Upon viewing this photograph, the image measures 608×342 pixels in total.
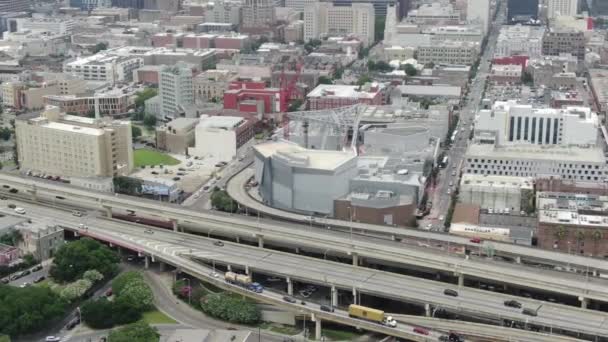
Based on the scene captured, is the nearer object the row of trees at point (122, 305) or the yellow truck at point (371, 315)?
the yellow truck at point (371, 315)

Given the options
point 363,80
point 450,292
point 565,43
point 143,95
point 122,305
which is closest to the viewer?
point 122,305

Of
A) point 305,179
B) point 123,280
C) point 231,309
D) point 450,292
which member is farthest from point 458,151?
point 123,280

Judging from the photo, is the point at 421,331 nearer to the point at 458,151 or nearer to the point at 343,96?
the point at 458,151

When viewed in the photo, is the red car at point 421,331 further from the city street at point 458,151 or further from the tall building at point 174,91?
the tall building at point 174,91

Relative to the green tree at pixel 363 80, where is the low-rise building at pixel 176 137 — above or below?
below

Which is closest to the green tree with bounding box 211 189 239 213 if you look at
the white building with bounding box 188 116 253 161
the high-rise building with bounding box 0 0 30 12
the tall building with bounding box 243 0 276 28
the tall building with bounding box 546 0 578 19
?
the white building with bounding box 188 116 253 161

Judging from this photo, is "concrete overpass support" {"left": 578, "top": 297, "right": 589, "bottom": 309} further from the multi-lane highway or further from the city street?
the city street

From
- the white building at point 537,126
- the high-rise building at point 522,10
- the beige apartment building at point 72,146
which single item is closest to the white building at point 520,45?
the high-rise building at point 522,10
